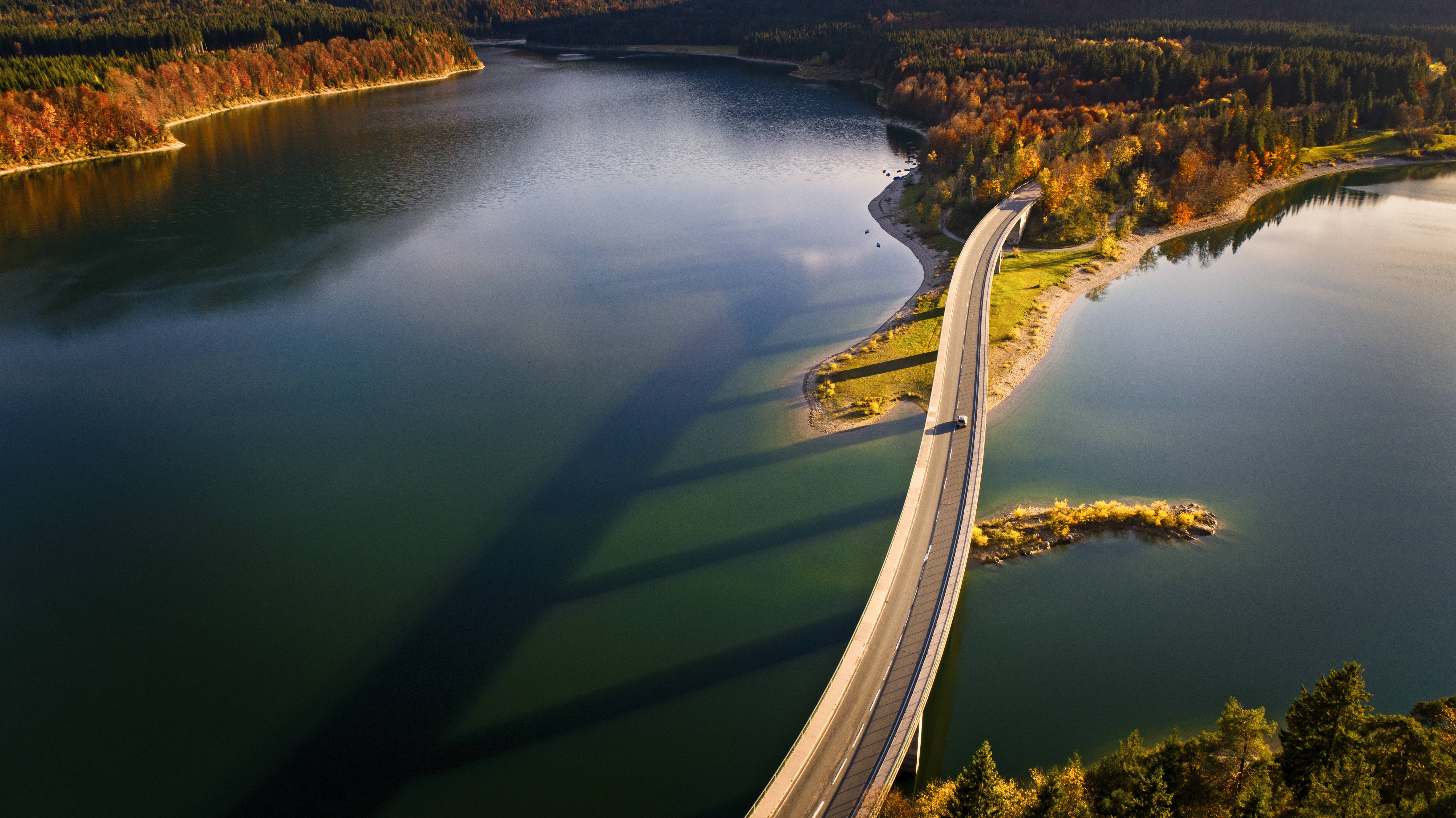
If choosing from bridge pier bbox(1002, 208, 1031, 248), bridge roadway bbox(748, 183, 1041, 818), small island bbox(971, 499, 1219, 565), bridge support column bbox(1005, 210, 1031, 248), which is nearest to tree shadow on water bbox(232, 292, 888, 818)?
bridge roadway bbox(748, 183, 1041, 818)

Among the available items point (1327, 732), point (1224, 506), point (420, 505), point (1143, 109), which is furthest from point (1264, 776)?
point (1143, 109)

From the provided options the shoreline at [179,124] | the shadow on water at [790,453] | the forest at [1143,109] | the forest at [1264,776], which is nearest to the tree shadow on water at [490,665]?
the shadow on water at [790,453]

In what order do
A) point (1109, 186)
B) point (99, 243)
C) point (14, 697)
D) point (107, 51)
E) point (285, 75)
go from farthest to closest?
point (285, 75) < point (107, 51) < point (1109, 186) < point (99, 243) < point (14, 697)

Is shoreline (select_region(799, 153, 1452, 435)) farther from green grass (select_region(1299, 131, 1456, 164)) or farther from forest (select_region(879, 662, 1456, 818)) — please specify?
forest (select_region(879, 662, 1456, 818))

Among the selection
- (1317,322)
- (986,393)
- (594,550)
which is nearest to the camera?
(594,550)

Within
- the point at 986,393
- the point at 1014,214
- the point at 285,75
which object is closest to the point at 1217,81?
the point at 1014,214

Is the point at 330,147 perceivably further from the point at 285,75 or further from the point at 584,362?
the point at 584,362

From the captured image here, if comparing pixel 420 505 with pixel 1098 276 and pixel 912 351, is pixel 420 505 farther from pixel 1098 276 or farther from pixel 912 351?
pixel 1098 276
